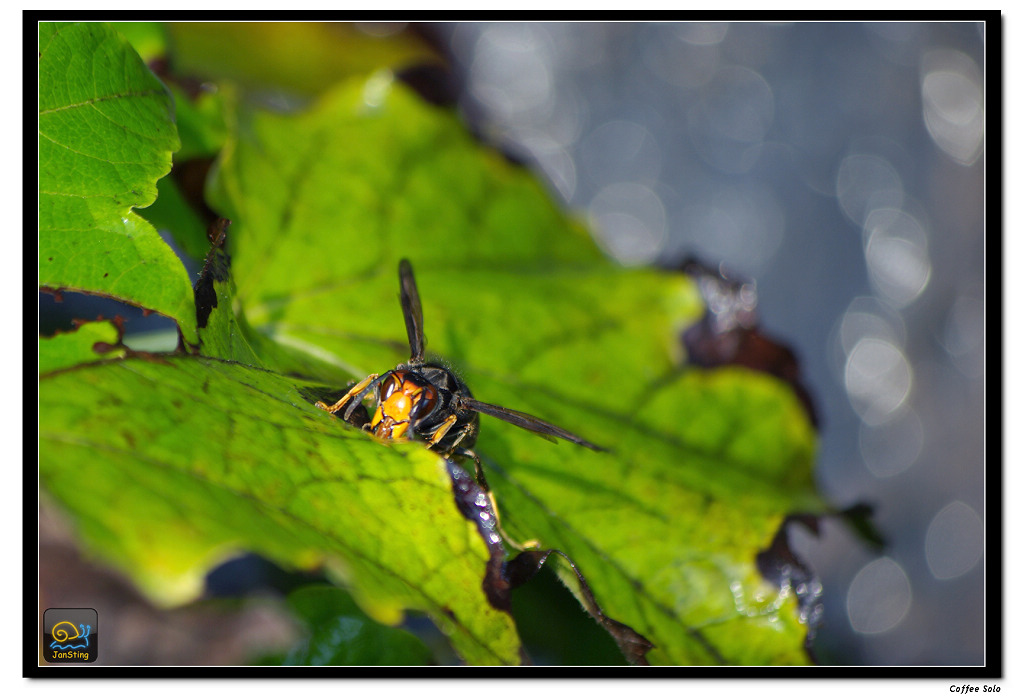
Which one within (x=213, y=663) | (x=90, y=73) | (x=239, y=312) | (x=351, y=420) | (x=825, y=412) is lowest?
(x=825, y=412)

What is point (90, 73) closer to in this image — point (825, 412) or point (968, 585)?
point (825, 412)

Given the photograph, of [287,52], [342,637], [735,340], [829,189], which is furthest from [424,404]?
[829,189]

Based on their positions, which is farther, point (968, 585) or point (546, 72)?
point (546, 72)

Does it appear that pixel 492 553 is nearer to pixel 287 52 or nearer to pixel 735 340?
pixel 735 340

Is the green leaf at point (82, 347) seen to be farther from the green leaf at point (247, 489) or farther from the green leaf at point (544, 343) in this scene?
the green leaf at point (544, 343)

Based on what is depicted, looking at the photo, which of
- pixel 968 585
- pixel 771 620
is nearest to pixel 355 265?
pixel 771 620

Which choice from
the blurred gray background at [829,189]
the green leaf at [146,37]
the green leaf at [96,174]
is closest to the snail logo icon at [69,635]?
the green leaf at [96,174]
